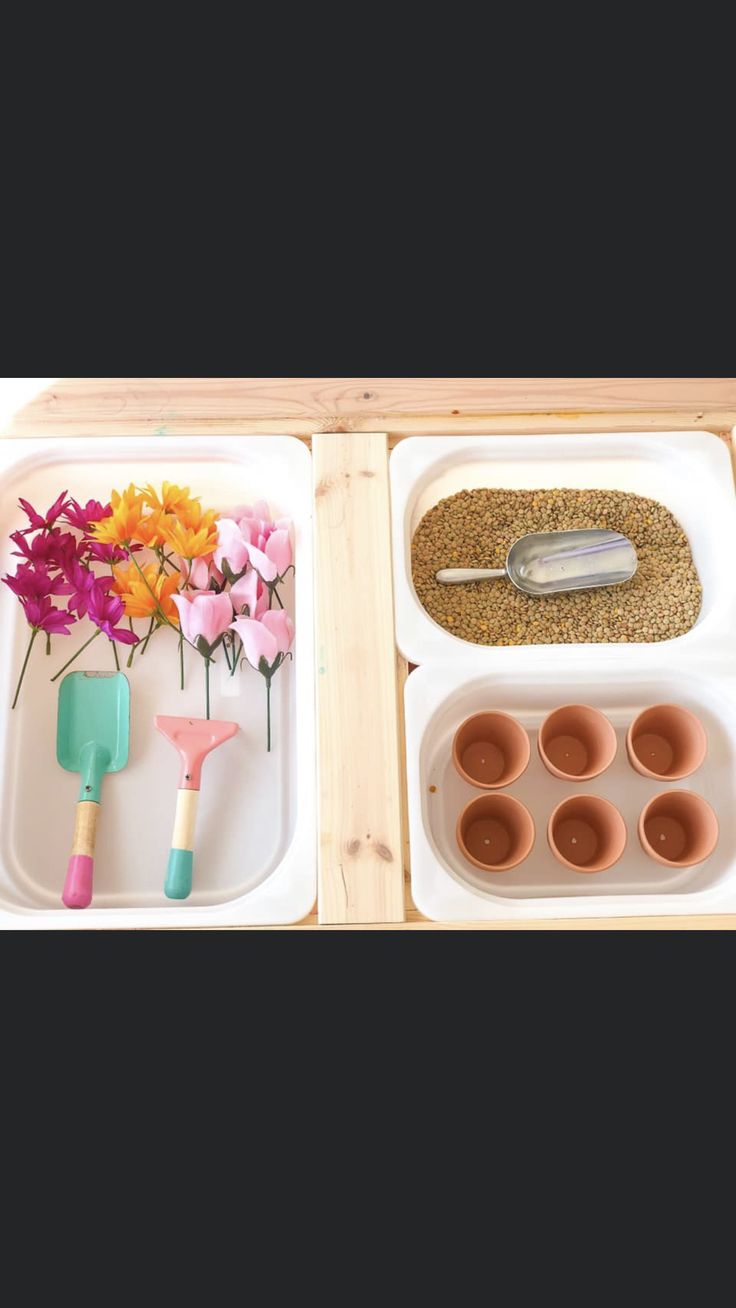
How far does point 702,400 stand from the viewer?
5.55ft

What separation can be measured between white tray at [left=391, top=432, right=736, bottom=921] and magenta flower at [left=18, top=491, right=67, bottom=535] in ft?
1.73

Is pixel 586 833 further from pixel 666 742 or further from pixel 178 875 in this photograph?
pixel 178 875

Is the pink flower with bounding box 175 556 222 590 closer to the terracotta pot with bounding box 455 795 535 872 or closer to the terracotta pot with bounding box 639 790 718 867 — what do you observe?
the terracotta pot with bounding box 455 795 535 872

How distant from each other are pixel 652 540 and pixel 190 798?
0.87 metres

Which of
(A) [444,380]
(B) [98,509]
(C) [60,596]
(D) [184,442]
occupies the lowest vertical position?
(C) [60,596]

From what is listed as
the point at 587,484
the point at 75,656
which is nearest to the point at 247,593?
the point at 75,656

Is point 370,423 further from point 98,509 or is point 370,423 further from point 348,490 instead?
point 98,509

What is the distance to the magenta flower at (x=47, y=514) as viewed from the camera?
1.58 meters

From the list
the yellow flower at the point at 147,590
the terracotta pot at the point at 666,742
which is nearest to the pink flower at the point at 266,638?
the yellow flower at the point at 147,590

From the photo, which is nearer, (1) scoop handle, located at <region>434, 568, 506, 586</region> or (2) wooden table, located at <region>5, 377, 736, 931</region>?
(2) wooden table, located at <region>5, 377, 736, 931</region>

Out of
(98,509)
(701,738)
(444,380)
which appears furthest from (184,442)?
(701,738)

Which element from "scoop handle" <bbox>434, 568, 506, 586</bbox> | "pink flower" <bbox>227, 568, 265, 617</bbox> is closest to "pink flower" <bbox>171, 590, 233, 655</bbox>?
"pink flower" <bbox>227, 568, 265, 617</bbox>

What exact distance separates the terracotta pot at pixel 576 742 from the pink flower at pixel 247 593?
491 mm

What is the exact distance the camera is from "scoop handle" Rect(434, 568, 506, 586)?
5.29 ft
